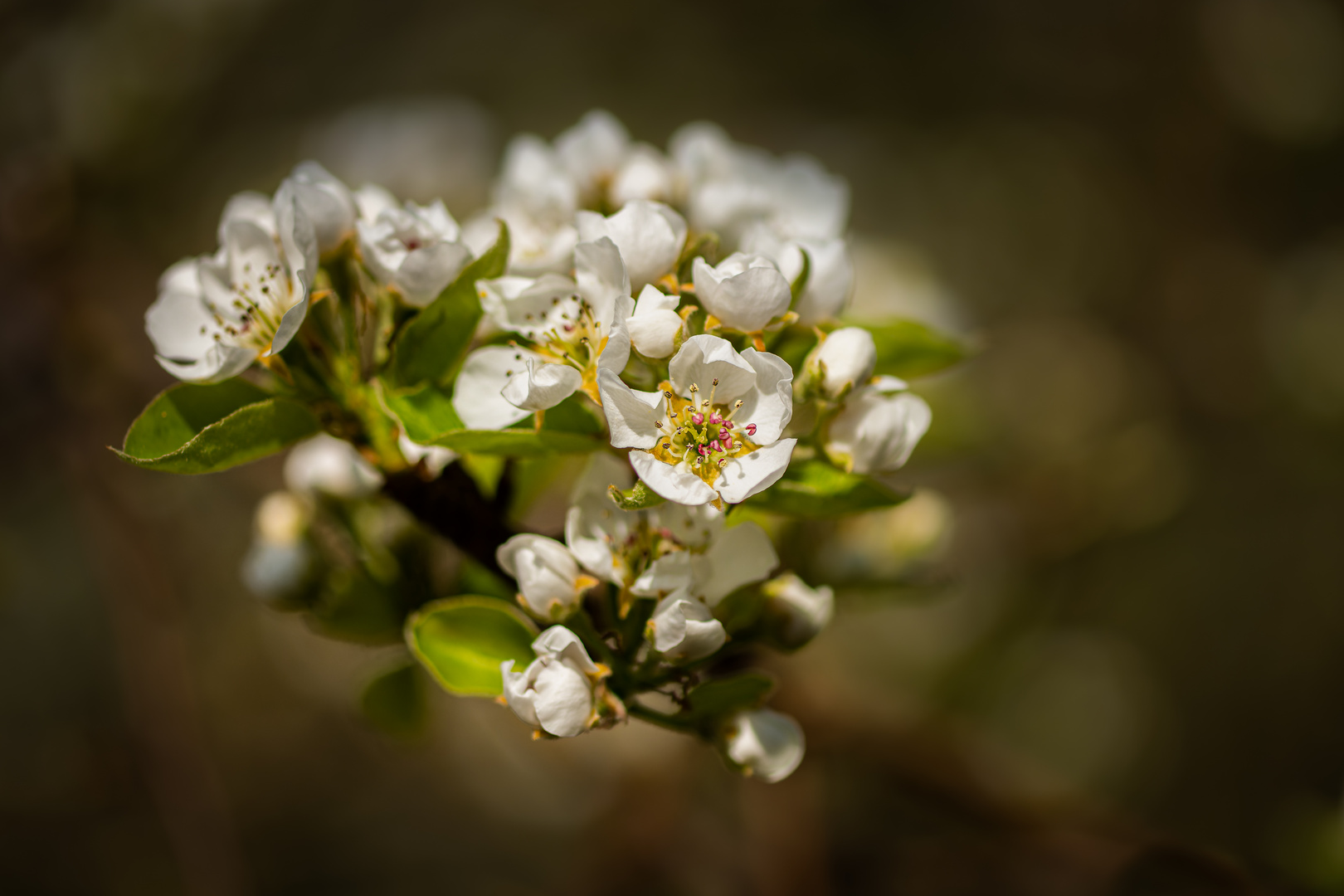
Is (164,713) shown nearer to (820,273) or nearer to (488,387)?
(488,387)

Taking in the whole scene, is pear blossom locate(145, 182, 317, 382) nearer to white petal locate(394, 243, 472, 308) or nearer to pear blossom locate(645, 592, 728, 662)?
white petal locate(394, 243, 472, 308)

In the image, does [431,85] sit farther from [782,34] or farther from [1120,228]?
[1120,228]

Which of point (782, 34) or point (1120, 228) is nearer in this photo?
point (1120, 228)

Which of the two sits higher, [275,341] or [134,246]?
[275,341]

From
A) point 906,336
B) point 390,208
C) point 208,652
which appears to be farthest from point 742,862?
point 208,652

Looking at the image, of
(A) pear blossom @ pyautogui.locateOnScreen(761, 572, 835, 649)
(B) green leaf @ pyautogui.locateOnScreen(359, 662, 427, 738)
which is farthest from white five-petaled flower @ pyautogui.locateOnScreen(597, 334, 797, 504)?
(B) green leaf @ pyautogui.locateOnScreen(359, 662, 427, 738)

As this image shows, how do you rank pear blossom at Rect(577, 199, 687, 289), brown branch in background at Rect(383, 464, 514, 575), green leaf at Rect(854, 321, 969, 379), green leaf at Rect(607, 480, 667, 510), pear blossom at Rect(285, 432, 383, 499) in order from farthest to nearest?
pear blossom at Rect(285, 432, 383, 499)
green leaf at Rect(854, 321, 969, 379)
brown branch in background at Rect(383, 464, 514, 575)
pear blossom at Rect(577, 199, 687, 289)
green leaf at Rect(607, 480, 667, 510)

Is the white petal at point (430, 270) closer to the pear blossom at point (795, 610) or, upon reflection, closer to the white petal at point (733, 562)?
the white petal at point (733, 562)
